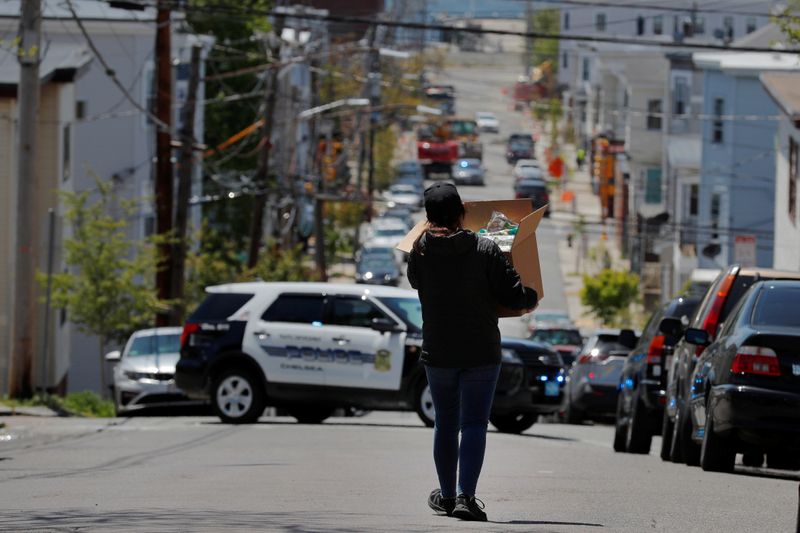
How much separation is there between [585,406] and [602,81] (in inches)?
2557

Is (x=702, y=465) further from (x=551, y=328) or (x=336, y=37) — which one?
(x=336, y=37)

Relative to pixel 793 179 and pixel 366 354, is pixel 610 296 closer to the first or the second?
pixel 793 179

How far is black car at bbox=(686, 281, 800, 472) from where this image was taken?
1245 cm

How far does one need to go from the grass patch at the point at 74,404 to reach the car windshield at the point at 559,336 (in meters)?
15.8

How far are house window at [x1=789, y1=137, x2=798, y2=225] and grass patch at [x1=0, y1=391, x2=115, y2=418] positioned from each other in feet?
59.2

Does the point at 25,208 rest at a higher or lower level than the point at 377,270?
higher

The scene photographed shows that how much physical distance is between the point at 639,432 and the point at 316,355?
4.59 meters

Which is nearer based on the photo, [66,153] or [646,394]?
[646,394]

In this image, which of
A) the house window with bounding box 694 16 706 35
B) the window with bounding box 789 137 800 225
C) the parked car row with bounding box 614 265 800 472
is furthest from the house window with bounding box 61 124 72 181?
the house window with bounding box 694 16 706 35

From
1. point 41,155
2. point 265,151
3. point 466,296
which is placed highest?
point 265,151

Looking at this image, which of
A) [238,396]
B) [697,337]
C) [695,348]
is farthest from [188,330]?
[697,337]

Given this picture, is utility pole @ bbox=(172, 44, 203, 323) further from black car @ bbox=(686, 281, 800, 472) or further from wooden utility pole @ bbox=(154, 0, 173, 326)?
black car @ bbox=(686, 281, 800, 472)

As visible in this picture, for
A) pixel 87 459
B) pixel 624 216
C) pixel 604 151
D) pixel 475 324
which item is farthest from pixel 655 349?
pixel 604 151

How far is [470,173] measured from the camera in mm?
92438
